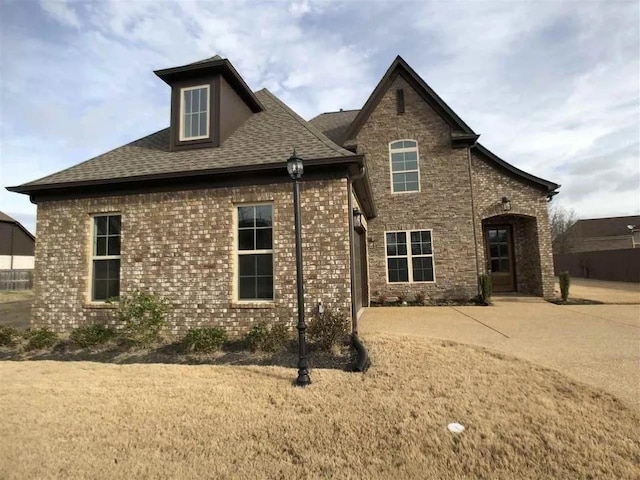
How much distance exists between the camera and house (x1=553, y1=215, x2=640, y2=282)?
66.4ft

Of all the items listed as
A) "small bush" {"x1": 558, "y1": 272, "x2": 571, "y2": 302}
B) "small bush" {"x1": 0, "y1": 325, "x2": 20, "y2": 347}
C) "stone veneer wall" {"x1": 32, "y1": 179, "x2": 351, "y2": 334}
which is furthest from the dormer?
"small bush" {"x1": 558, "y1": 272, "x2": 571, "y2": 302}

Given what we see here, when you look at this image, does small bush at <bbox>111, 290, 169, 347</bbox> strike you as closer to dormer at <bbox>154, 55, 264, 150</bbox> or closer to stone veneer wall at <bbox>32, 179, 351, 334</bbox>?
stone veneer wall at <bbox>32, 179, 351, 334</bbox>

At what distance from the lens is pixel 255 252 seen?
7371 millimetres

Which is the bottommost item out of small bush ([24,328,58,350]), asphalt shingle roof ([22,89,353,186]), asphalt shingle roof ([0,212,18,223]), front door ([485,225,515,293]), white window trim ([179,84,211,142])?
small bush ([24,328,58,350])

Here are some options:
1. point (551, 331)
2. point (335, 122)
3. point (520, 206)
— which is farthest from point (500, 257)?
point (335, 122)

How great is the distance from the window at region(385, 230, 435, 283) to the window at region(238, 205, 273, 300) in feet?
21.1

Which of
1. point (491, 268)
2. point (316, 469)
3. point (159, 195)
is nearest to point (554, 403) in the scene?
point (316, 469)

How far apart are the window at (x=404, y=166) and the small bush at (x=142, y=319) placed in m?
8.77

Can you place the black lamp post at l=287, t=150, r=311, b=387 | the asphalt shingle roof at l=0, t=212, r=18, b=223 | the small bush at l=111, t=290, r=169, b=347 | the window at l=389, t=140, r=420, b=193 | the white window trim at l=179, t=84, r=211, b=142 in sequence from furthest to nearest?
the asphalt shingle roof at l=0, t=212, r=18, b=223 < the window at l=389, t=140, r=420, b=193 < the white window trim at l=179, t=84, r=211, b=142 < the small bush at l=111, t=290, r=169, b=347 < the black lamp post at l=287, t=150, r=311, b=387

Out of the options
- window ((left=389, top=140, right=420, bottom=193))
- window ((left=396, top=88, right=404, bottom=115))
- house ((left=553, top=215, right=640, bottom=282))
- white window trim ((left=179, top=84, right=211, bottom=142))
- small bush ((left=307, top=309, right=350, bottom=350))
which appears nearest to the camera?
small bush ((left=307, top=309, right=350, bottom=350))

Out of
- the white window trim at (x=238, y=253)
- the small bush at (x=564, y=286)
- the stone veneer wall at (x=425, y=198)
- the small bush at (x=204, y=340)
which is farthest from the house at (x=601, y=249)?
the small bush at (x=204, y=340)

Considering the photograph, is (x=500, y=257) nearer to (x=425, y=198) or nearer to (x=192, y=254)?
(x=425, y=198)

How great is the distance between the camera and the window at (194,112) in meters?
8.66

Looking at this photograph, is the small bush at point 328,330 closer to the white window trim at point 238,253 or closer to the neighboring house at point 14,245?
the white window trim at point 238,253
